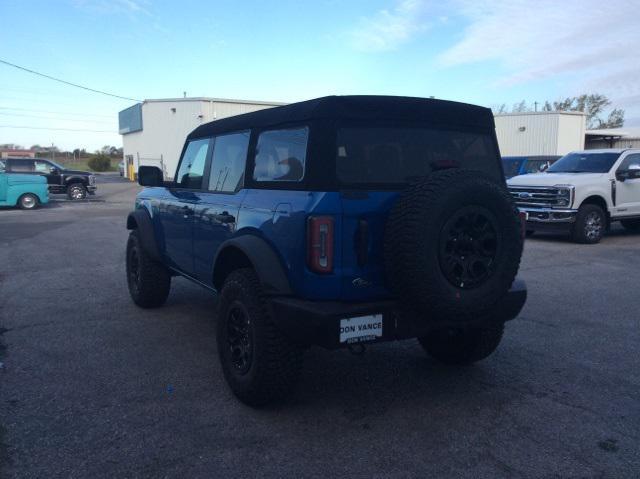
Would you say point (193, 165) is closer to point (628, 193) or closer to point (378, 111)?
point (378, 111)

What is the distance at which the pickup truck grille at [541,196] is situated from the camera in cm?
1092

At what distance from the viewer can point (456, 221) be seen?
3186 millimetres

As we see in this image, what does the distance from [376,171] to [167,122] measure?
3956 cm

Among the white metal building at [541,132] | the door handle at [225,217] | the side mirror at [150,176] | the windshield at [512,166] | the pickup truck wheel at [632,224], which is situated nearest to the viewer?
the door handle at [225,217]

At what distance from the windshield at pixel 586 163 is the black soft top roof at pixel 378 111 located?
8672mm

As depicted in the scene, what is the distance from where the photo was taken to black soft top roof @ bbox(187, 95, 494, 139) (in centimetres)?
346

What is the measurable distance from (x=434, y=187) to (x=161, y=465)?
2.12 meters

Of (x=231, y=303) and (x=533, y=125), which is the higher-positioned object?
(x=533, y=125)

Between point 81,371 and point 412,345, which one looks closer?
point 81,371

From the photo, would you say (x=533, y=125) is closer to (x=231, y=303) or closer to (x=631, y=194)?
(x=631, y=194)

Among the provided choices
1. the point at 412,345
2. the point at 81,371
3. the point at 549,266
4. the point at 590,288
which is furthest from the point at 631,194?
the point at 81,371

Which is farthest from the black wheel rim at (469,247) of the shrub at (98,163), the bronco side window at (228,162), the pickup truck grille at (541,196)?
the shrub at (98,163)

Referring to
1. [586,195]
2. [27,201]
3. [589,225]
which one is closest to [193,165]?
[586,195]

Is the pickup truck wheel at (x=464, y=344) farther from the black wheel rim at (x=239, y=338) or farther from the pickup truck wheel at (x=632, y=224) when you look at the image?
the pickup truck wheel at (x=632, y=224)
